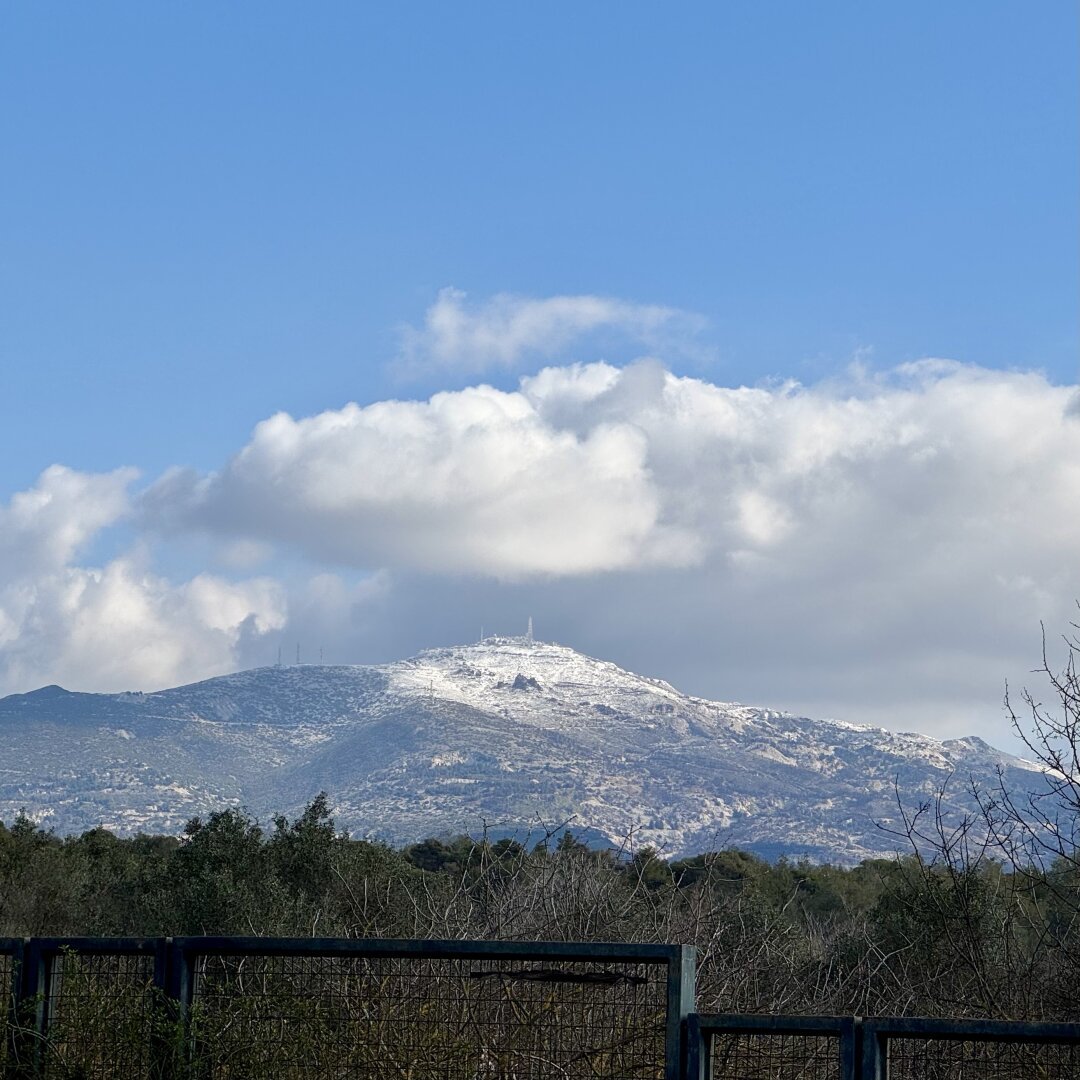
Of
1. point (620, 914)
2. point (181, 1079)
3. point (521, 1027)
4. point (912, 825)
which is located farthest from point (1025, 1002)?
point (181, 1079)

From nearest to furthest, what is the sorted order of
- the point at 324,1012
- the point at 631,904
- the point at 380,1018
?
the point at 380,1018 < the point at 324,1012 < the point at 631,904

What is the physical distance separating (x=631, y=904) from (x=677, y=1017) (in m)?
9.01

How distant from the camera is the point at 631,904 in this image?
13398 mm

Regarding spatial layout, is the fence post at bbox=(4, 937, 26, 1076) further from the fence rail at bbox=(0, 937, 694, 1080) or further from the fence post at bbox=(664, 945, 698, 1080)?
the fence post at bbox=(664, 945, 698, 1080)

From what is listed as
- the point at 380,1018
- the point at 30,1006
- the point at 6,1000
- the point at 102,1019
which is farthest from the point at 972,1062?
the point at 6,1000

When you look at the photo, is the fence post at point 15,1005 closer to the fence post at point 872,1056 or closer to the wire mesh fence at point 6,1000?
the wire mesh fence at point 6,1000

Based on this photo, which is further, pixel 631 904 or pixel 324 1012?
pixel 631 904

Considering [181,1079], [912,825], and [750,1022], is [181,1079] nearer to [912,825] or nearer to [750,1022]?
[750,1022]

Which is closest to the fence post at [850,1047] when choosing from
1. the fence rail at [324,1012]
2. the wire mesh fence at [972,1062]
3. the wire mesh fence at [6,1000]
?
the wire mesh fence at [972,1062]

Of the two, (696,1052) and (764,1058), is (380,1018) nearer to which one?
(696,1052)

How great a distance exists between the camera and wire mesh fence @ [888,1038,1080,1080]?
178 inches

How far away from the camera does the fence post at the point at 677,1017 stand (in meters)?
4.55

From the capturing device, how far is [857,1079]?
14.2 feet

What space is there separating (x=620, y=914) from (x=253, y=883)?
21.3 meters
